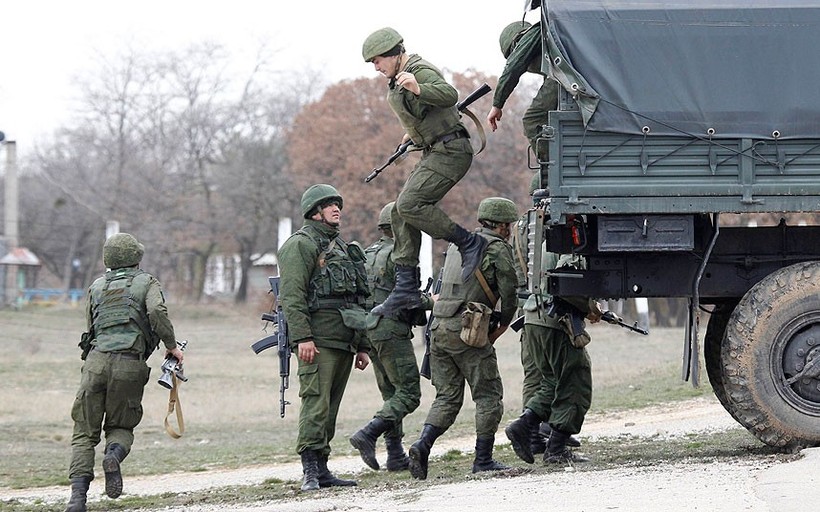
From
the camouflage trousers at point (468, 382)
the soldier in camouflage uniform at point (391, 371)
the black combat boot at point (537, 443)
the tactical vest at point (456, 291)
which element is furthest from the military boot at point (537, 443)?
the tactical vest at point (456, 291)

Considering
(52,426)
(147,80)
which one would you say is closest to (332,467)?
(52,426)

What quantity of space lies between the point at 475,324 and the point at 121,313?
2.67 m

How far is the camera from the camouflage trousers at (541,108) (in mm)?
9797

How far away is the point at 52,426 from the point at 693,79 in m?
11.6

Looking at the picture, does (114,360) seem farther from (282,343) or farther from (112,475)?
(282,343)

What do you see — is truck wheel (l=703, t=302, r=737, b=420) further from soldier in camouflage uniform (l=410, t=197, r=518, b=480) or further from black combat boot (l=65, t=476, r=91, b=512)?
black combat boot (l=65, t=476, r=91, b=512)

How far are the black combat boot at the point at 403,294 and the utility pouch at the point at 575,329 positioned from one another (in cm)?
112

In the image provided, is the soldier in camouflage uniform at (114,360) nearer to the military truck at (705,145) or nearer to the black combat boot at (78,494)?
the black combat boot at (78,494)

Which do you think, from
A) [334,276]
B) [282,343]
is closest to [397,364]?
[282,343]

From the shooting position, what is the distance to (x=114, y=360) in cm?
996

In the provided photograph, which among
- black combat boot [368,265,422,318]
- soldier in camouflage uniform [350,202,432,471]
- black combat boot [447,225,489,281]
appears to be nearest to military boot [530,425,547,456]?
soldier in camouflage uniform [350,202,432,471]

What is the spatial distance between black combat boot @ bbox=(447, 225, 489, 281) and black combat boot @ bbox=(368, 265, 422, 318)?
0.37 meters

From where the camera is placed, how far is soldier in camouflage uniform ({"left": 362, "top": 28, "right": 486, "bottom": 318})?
940cm

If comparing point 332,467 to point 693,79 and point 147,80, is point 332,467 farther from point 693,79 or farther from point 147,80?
point 147,80
